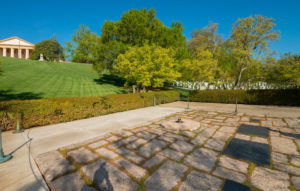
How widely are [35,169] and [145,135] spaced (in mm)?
3179

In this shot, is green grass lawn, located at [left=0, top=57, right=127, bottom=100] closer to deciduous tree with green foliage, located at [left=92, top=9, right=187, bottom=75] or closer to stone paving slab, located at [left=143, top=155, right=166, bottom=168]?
deciduous tree with green foliage, located at [left=92, top=9, right=187, bottom=75]

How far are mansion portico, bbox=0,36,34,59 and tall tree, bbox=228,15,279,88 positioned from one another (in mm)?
86891

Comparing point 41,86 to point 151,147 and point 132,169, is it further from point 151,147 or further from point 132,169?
point 132,169

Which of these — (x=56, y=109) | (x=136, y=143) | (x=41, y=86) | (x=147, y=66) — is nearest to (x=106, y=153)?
(x=136, y=143)

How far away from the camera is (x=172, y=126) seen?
18.9 feet

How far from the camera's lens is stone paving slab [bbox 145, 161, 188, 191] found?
2.41 meters

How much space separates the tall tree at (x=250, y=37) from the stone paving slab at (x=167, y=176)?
17113mm

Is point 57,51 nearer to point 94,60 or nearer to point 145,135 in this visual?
point 94,60

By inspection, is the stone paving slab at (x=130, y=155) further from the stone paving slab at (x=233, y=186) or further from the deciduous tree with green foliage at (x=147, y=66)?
the deciduous tree with green foliage at (x=147, y=66)

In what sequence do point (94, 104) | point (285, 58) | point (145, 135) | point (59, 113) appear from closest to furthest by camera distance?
point (145, 135) < point (59, 113) < point (94, 104) < point (285, 58)

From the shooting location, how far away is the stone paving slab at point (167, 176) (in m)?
2.41

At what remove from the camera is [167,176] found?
269cm

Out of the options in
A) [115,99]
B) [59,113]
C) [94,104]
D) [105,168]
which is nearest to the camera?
[105,168]

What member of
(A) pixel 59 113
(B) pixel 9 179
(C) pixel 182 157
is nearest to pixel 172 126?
(C) pixel 182 157
